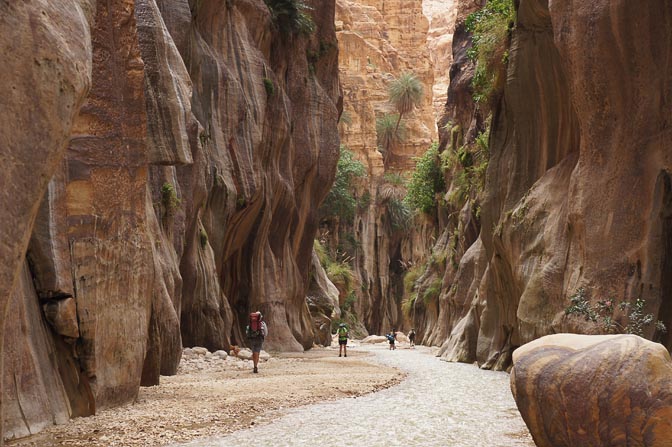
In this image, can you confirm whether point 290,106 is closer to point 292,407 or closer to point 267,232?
point 267,232

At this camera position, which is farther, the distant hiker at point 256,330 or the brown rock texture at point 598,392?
the distant hiker at point 256,330

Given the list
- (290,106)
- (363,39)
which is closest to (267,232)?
(290,106)

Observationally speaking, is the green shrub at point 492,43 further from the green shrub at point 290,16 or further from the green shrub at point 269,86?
the green shrub at point 290,16

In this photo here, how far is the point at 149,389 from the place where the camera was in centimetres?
1154

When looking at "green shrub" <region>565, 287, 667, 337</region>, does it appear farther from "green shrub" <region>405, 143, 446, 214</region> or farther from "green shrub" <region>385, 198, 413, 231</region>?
"green shrub" <region>385, 198, 413, 231</region>

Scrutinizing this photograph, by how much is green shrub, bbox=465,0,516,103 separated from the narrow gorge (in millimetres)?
80

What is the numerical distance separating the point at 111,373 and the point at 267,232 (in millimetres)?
20480

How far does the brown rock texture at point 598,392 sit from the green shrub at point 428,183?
35.4m

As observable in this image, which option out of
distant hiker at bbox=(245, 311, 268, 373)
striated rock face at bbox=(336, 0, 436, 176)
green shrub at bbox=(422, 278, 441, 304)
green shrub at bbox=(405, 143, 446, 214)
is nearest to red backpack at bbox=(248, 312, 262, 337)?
distant hiker at bbox=(245, 311, 268, 373)

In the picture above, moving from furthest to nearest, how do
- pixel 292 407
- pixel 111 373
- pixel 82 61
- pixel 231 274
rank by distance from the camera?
pixel 231 274 < pixel 292 407 < pixel 111 373 < pixel 82 61

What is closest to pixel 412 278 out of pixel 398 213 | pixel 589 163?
pixel 398 213

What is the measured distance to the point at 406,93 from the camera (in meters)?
66.4

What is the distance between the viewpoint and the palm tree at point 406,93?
66.2 meters

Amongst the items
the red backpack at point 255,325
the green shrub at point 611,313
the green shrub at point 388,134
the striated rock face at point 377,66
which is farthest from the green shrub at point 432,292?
the green shrub at point 388,134
